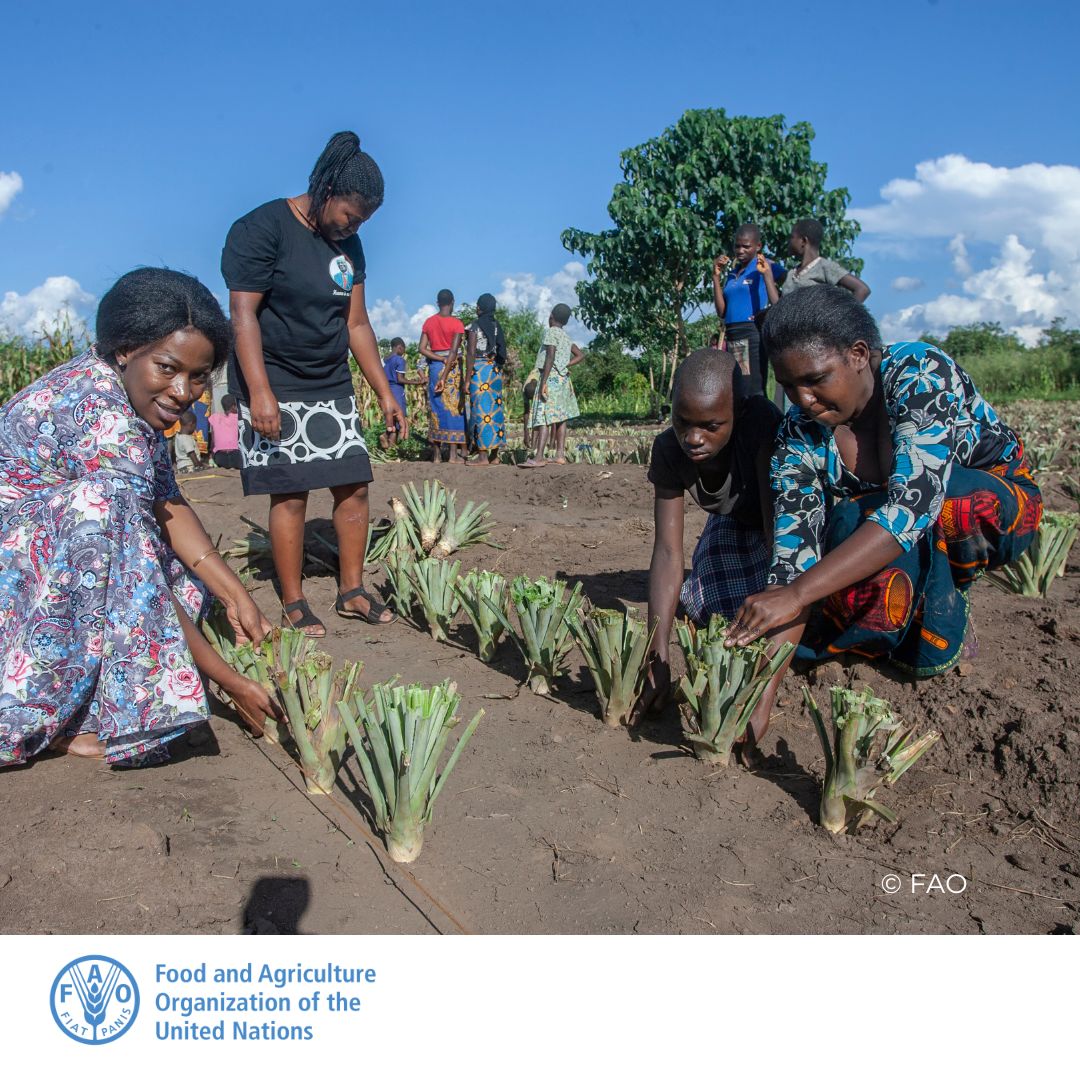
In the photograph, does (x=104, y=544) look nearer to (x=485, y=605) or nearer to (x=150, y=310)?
(x=150, y=310)

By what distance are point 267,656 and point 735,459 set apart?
1.59 meters

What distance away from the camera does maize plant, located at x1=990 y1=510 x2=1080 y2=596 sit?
3.72m

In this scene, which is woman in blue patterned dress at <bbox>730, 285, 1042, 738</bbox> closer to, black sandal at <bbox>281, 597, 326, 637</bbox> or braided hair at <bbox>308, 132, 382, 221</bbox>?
braided hair at <bbox>308, 132, 382, 221</bbox>

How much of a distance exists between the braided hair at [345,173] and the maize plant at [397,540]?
1627mm

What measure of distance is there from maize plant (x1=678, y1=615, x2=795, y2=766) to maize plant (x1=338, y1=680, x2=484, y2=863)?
66 centimetres

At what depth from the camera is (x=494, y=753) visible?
2.66 metres

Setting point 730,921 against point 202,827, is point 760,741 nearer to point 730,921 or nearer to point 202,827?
point 730,921

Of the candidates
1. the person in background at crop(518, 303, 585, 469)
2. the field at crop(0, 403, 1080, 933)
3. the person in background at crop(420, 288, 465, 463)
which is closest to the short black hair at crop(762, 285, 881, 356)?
the field at crop(0, 403, 1080, 933)

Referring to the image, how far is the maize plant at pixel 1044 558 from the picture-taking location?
3.72 m

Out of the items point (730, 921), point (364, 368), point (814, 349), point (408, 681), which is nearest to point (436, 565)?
point (408, 681)

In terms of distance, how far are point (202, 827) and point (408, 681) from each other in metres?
1.08

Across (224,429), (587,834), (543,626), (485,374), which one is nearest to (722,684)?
(587,834)

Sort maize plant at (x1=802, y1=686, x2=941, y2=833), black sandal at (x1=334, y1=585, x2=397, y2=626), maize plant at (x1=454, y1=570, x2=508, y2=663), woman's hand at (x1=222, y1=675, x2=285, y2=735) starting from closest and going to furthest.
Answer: maize plant at (x1=802, y1=686, x2=941, y2=833) → woman's hand at (x1=222, y1=675, x2=285, y2=735) → maize plant at (x1=454, y1=570, x2=508, y2=663) → black sandal at (x1=334, y1=585, x2=397, y2=626)
